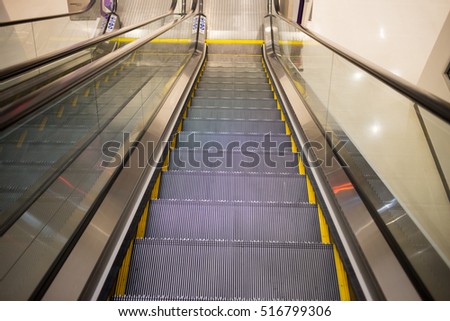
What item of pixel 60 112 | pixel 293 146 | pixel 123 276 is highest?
pixel 60 112

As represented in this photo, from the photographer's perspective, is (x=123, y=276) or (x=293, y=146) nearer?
(x=123, y=276)

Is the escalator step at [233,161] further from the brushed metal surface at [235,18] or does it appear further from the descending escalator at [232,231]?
the brushed metal surface at [235,18]

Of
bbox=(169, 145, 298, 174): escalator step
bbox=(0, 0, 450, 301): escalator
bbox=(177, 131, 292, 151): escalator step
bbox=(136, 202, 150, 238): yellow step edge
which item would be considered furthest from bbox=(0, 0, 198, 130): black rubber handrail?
bbox=(177, 131, 292, 151): escalator step

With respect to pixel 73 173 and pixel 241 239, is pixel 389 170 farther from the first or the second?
pixel 73 173

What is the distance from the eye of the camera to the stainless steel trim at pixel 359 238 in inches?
68.7

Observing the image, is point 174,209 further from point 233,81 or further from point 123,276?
point 233,81

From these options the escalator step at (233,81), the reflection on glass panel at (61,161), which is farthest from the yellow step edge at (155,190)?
the escalator step at (233,81)

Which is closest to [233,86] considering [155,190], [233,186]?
[233,186]

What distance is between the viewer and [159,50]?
15.4 feet

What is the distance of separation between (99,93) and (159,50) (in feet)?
7.32

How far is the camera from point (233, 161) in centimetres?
369

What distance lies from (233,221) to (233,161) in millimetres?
1092

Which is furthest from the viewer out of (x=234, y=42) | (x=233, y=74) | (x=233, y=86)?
(x=234, y=42)

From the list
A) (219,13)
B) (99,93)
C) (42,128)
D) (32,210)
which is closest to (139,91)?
(99,93)
